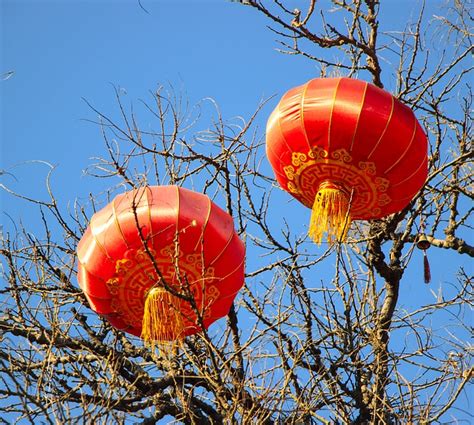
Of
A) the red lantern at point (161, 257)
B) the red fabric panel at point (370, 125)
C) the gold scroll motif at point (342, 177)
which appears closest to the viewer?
the red lantern at point (161, 257)

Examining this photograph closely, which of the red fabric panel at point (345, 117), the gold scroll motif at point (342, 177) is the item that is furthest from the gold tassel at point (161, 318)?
the red fabric panel at point (345, 117)

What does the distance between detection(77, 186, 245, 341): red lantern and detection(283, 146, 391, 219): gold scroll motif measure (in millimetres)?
667

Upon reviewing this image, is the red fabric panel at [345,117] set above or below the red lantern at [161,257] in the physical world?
above

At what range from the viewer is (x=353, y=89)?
5727mm

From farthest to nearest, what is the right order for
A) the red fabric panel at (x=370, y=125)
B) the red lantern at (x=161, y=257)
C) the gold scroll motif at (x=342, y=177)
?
the gold scroll motif at (x=342, y=177) → the red fabric panel at (x=370, y=125) → the red lantern at (x=161, y=257)

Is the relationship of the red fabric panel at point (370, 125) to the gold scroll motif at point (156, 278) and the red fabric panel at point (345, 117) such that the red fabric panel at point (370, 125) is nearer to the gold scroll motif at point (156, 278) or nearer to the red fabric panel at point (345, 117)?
the red fabric panel at point (345, 117)

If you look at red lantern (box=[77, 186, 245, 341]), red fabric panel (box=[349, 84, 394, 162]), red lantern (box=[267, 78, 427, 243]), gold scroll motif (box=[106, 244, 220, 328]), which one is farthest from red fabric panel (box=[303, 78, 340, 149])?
gold scroll motif (box=[106, 244, 220, 328])

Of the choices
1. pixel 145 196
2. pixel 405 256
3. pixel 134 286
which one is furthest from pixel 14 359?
pixel 405 256

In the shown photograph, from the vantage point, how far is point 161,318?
541cm

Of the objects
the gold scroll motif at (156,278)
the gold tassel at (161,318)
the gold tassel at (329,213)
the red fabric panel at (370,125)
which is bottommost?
the gold tassel at (161,318)

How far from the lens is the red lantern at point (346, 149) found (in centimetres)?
564

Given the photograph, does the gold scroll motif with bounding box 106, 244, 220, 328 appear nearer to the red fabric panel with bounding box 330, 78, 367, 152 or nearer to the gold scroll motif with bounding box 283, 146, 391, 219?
the gold scroll motif with bounding box 283, 146, 391, 219

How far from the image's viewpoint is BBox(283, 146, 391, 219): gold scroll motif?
577 centimetres

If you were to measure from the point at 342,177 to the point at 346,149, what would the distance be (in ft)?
0.79
